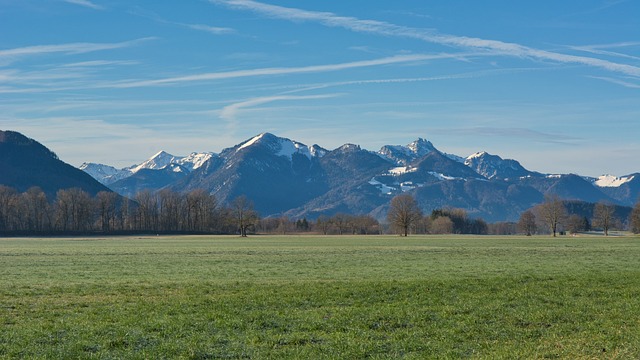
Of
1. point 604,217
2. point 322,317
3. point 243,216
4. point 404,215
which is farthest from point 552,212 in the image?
point 322,317

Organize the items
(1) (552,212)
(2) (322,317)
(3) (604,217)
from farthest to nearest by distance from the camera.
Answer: (3) (604,217) → (1) (552,212) → (2) (322,317)

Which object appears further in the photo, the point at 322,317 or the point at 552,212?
the point at 552,212

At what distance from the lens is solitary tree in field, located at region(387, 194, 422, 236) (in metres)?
183

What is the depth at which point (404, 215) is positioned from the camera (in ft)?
602

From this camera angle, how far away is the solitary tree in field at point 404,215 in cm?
18300

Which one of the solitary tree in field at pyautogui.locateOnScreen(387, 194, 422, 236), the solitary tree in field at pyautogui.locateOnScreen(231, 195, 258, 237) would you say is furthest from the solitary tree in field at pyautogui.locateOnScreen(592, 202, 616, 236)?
the solitary tree in field at pyautogui.locateOnScreen(231, 195, 258, 237)

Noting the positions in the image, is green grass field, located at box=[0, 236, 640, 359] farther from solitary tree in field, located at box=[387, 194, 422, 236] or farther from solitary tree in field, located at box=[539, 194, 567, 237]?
solitary tree in field, located at box=[539, 194, 567, 237]

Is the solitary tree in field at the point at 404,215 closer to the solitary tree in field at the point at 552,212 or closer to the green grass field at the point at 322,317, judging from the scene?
the solitary tree in field at the point at 552,212

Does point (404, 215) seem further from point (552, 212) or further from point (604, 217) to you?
point (604, 217)

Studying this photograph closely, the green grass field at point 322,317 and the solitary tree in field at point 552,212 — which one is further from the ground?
the solitary tree in field at point 552,212

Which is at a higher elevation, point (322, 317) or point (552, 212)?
point (552, 212)

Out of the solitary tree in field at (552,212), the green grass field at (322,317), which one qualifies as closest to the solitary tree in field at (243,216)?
the solitary tree in field at (552,212)

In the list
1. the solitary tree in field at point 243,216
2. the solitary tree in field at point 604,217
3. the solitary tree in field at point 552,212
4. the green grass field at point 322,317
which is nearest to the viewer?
the green grass field at point 322,317

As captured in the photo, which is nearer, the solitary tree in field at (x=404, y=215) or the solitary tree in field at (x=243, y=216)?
the solitary tree in field at (x=243, y=216)
